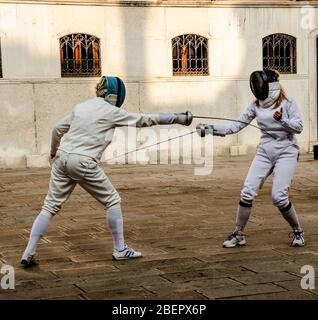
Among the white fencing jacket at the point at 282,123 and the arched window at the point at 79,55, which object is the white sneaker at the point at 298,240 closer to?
the white fencing jacket at the point at 282,123

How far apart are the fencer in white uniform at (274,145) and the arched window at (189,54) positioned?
9.79 m

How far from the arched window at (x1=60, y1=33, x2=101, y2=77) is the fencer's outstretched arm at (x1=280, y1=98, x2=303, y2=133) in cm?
960

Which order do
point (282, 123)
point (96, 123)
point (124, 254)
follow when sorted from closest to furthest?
1. point (96, 123)
2. point (124, 254)
3. point (282, 123)

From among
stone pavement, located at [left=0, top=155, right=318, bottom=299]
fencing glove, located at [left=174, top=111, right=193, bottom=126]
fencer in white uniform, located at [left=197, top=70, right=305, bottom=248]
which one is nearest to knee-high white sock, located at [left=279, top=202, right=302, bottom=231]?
fencer in white uniform, located at [left=197, top=70, right=305, bottom=248]

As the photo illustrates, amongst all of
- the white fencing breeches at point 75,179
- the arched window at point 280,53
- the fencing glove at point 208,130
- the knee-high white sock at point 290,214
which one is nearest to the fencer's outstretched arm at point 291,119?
the fencing glove at point 208,130

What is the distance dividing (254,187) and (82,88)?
9.53 meters

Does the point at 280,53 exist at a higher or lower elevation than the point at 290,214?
higher

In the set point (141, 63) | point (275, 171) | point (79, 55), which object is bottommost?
point (275, 171)

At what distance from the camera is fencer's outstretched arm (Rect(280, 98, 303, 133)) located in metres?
6.94

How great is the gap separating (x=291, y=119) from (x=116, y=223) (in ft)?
6.78

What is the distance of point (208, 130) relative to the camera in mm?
7039

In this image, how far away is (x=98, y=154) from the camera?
6.47 meters

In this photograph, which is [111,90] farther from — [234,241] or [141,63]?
[141,63]

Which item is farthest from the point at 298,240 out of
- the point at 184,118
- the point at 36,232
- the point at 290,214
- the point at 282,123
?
the point at 36,232
